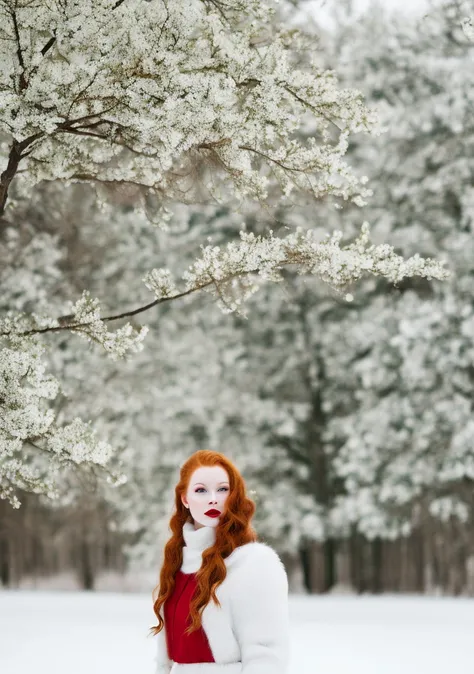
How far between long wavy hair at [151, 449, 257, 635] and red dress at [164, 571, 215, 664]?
0.03 metres

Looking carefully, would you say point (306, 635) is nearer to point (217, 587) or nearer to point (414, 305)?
point (414, 305)

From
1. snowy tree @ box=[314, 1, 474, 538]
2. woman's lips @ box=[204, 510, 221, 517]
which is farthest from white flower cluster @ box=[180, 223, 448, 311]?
snowy tree @ box=[314, 1, 474, 538]

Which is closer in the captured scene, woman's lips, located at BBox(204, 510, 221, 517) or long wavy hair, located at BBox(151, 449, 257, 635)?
long wavy hair, located at BBox(151, 449, 257, 635)

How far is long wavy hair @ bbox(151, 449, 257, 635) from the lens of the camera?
3.54m

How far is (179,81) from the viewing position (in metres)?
5.68

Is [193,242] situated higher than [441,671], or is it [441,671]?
[193,242]

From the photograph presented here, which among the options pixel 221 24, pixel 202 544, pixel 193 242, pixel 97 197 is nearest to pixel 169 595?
pixel 202 544

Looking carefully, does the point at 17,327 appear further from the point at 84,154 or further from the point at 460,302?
the point at 460,302

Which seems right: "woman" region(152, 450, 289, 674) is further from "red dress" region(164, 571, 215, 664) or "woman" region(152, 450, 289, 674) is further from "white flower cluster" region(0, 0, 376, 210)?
"white flower cluster" region(0, 0, 376, 210)

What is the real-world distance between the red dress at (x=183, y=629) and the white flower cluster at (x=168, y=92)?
2808mm

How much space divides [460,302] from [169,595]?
1289 cm

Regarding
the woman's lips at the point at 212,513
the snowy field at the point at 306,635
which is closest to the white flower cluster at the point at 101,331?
the woman's lips at the point at 212,513

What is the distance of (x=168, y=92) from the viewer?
572cm

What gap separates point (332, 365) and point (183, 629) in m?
15.5
